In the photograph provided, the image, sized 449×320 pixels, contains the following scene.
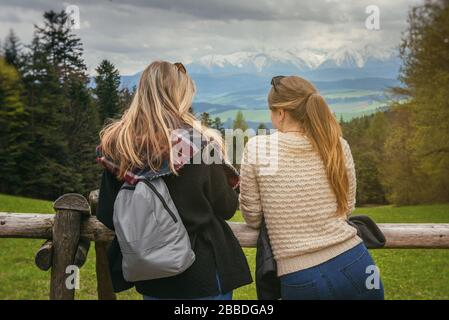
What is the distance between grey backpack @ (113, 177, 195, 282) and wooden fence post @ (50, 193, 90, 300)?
3.50ft

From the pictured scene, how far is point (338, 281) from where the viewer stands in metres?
2.72

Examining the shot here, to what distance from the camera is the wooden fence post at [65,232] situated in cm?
363

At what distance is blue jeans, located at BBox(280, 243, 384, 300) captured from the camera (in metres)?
2.71

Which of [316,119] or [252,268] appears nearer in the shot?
[316,119]

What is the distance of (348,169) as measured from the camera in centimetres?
290

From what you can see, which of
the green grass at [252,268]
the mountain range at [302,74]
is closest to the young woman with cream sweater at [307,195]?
the green grass at [252,268]

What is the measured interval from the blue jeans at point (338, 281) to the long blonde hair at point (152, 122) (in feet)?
2.84

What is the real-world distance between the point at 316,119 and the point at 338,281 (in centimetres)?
88

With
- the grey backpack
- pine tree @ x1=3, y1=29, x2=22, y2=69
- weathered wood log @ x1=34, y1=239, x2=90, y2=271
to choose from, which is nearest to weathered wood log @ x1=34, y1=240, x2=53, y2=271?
weathered wood log @ x1=34, y1=239, x2=90, y2=271

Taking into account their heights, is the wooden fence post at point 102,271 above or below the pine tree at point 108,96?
below

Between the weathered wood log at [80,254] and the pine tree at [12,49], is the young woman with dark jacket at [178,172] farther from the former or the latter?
the pine tree at [12,49]

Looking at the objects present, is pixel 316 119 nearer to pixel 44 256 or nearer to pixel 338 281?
pixel 338 281

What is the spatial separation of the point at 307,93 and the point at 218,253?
1.01 metres

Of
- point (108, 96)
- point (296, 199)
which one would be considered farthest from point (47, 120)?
point (296, 199)
